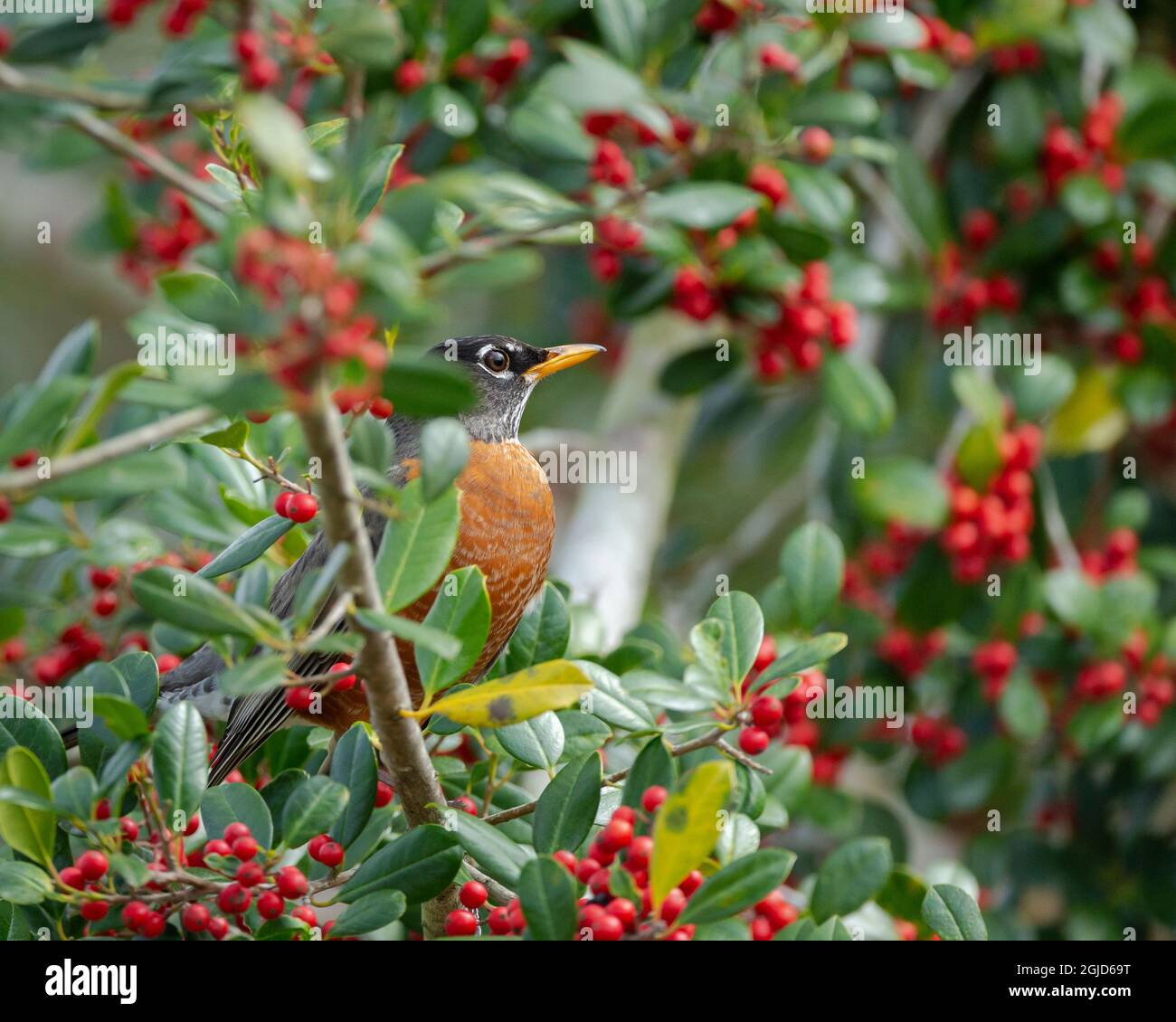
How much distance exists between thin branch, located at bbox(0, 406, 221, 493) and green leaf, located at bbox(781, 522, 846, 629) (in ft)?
4.20

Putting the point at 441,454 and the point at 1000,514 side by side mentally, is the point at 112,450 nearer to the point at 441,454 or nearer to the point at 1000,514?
the point at 441,454

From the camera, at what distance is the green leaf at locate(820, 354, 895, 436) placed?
288cm

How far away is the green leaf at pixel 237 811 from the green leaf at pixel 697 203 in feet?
3.46

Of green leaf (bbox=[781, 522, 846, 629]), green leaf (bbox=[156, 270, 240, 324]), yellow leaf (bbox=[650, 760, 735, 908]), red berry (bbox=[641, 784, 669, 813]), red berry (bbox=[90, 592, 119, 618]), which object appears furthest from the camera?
red berry (bbox=[90, 592, 119, 618])

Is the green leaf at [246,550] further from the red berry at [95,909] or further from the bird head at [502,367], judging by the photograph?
the bird head at [502,367]

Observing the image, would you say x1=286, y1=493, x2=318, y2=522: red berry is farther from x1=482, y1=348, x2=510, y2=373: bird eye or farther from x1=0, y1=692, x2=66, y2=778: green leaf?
x1=482, y1=348, x2=510, y2=373: bird eye

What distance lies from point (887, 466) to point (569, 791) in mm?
1667

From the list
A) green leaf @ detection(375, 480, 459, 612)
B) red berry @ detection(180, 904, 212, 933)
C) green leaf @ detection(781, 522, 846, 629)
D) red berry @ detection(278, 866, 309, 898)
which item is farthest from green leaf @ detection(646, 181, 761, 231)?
red berry @ detection(180, 904, 212, 933)

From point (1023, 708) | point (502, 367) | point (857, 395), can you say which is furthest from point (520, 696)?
point (1023, 708)

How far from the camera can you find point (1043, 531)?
3078 mm

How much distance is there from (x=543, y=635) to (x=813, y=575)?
58cm

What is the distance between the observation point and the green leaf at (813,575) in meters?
2.16

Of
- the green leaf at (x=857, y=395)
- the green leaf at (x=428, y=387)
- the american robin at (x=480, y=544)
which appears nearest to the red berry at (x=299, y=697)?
the american robin at (x=480, y=544)

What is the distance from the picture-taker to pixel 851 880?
1777 millimetres
